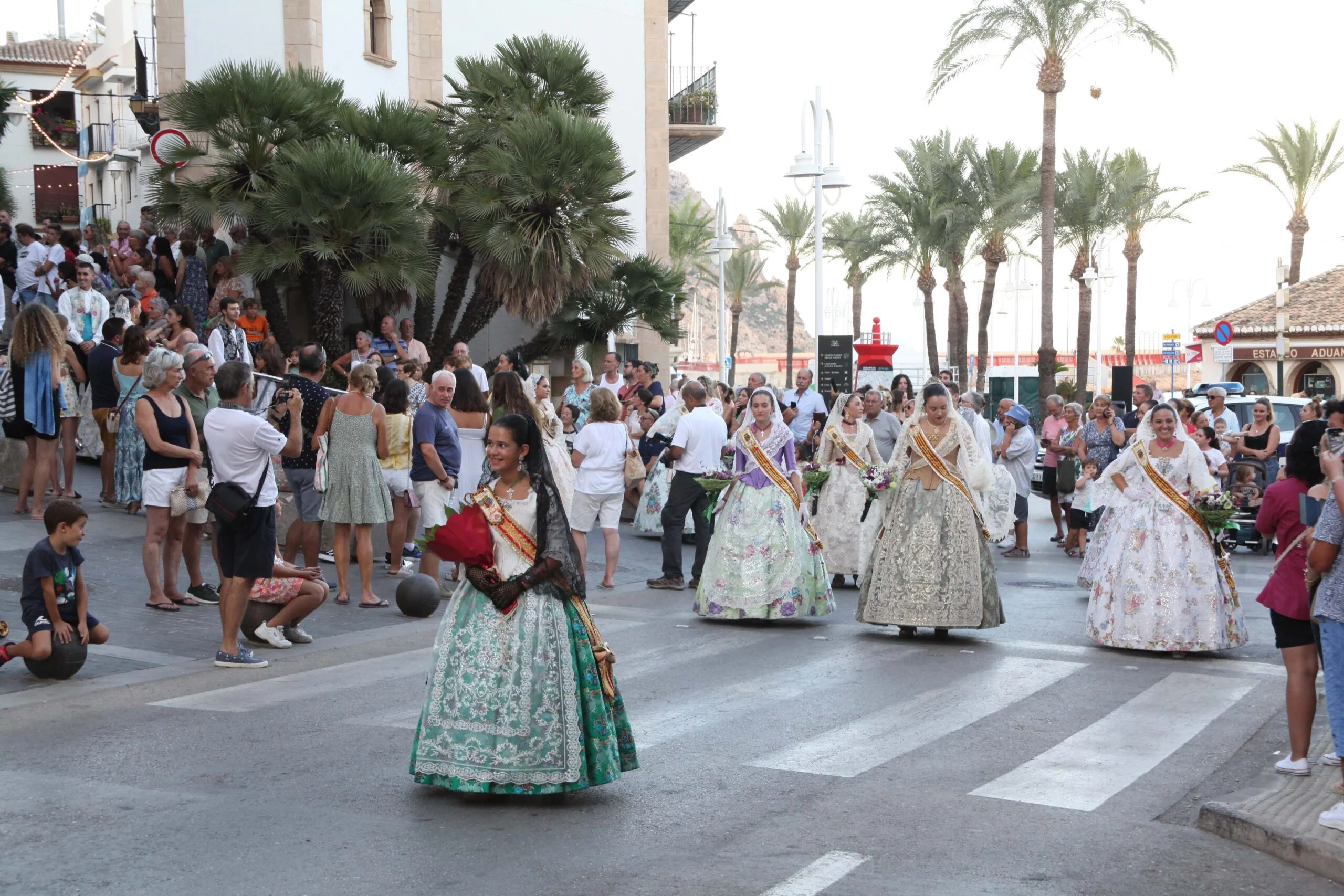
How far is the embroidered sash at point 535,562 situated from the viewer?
6375mm

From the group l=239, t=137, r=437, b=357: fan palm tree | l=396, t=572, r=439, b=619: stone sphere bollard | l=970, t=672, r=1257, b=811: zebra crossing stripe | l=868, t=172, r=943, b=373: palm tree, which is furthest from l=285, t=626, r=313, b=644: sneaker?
l=868, t=172, r=943, b=373: palm tree

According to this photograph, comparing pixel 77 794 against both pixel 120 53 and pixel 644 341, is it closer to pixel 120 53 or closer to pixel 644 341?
pixel 644 341

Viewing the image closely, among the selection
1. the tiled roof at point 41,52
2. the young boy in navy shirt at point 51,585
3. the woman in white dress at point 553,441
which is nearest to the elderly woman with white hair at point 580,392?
the woman in white dress at point 553,441

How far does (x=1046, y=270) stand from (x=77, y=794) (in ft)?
120

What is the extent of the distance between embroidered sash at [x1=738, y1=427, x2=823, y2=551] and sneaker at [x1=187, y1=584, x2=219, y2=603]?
4414 mm

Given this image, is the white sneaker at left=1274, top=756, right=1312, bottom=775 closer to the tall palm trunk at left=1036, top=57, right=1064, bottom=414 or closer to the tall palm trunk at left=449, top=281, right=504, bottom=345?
the tall palm trunk at left=449, top=281, right=504, bottom=345

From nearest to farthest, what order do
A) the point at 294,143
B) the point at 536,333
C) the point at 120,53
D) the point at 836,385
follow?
the point at 294,143
the point at 836,385
the point at 536,333
the point at 120,53

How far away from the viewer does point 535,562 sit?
20.9ft

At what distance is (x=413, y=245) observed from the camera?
67.7 feet

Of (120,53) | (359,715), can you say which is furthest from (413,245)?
(120,53)

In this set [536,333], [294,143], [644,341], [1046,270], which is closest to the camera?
[294,143]

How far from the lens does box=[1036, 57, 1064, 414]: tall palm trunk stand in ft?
122

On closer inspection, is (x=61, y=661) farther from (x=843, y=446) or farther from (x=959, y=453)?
(x=843, y=446)

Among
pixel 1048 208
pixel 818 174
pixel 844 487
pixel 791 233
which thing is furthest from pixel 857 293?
pixel 844 487
